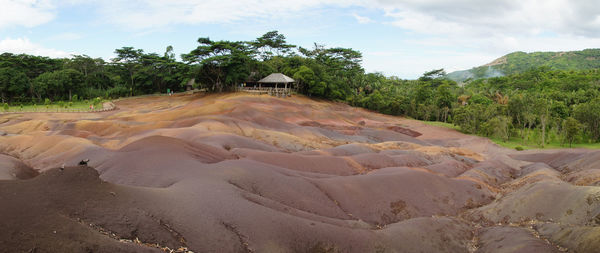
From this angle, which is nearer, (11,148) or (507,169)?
(11,148)

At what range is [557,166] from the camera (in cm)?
2764

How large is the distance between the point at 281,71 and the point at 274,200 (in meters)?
61.6

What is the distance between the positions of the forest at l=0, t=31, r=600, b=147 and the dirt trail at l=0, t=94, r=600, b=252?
1839 cm

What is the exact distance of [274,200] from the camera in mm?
14508

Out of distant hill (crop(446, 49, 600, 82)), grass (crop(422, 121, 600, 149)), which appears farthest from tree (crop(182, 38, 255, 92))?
distant hill (crop(446, 49, 600, 82))

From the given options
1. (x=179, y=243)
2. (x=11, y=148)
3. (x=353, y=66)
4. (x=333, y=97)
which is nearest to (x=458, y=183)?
(x=179, y=243)

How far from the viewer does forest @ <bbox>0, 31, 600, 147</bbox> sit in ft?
156

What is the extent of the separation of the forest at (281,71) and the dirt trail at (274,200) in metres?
18.4

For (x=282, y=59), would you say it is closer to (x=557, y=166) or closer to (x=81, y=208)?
(x=557, y=166)

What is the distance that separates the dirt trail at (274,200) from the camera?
8.80m

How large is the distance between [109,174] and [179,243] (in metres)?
9.56

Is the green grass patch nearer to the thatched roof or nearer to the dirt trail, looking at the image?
the dirt trail

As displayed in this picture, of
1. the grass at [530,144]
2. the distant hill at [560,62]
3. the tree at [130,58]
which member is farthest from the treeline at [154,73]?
the distant hill at [560,62]

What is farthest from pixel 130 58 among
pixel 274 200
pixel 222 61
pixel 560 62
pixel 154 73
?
pixel 560 62
